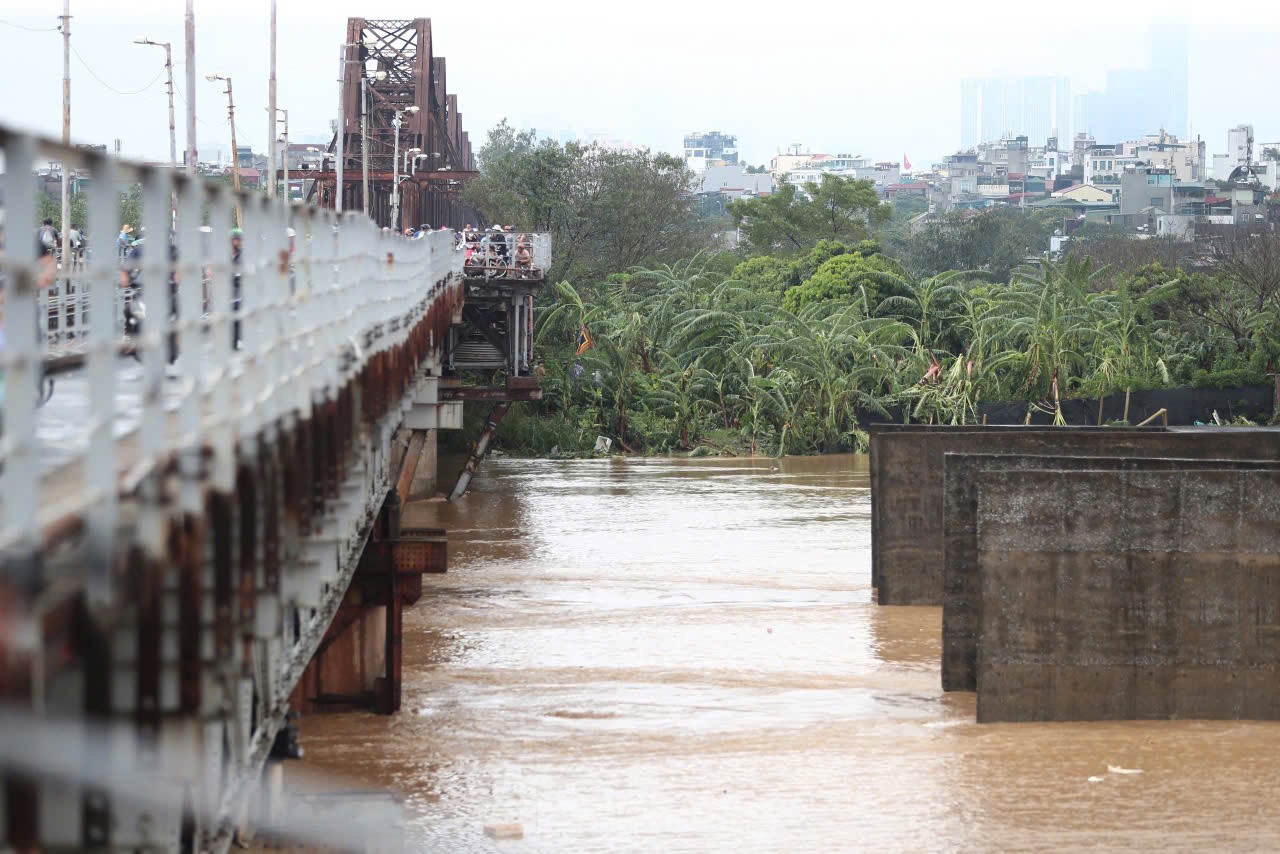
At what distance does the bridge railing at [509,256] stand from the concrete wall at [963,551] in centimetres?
1650

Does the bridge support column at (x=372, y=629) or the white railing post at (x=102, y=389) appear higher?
the white railing post at (x=102, y=389)

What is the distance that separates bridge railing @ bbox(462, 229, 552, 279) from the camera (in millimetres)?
35844

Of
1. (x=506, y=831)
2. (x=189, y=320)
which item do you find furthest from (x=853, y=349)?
(x=189, y=320)

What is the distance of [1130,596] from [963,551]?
2.35 metres

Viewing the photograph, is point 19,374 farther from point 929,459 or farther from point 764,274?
point 764,274

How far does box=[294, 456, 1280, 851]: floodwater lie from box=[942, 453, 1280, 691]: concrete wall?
0.43m

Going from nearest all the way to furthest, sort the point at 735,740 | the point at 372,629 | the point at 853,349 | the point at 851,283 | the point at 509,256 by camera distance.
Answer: the point at 735,740
the point at 372,629
the point at 509,256
the point at 853,349
the point at 851,283

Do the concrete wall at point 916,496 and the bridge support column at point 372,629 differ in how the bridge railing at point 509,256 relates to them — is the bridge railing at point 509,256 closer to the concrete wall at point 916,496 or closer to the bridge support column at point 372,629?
the concrete wall at point 916,496

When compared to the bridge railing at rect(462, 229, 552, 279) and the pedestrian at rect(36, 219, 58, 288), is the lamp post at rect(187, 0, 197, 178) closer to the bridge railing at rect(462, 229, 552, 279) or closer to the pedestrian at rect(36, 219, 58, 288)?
the bridge railing at rect(462, 229, 552, 279)

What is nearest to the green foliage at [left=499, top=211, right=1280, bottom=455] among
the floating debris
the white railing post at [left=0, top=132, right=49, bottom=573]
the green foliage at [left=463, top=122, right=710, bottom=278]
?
the green foliage at [left=463, top=122, right=710, bottom=278]

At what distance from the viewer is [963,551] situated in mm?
19953

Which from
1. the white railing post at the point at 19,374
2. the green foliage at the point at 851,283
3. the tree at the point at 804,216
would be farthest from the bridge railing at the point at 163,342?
the tree at the point at 804,216

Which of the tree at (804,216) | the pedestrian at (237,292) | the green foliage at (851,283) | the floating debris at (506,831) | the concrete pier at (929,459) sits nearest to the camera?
the pedestrian at (237,292)

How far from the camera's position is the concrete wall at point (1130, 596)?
17922 mm
